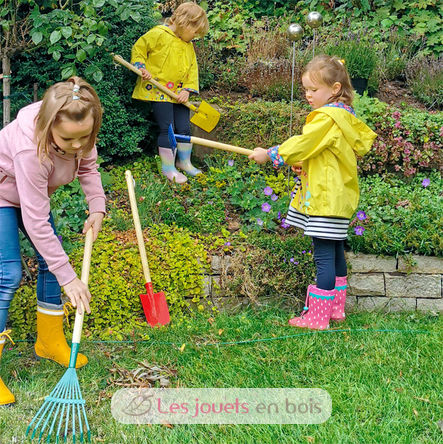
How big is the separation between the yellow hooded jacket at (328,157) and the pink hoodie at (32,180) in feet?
4.15

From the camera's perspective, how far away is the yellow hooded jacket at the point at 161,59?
4.70 meters

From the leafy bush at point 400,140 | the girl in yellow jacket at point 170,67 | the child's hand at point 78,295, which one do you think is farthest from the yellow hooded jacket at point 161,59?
the child's hand at point 78,295

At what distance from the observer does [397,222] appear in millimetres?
4145

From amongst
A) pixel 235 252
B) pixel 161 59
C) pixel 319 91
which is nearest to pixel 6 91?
pixel 161 59

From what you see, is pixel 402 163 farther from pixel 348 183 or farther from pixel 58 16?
pixel 58 16

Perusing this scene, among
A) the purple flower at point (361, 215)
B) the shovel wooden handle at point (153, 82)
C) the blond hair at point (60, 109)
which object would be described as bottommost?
the purple flower at point (361, 215)

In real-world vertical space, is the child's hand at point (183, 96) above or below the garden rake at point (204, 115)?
above

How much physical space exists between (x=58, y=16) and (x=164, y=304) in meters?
1.95

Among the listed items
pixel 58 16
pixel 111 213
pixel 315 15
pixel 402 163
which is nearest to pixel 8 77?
pixel 58 16

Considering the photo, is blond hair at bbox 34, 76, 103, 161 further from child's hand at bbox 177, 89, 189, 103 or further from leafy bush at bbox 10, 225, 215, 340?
child's hand at bbox 177, 89, 189, 103

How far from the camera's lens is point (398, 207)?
4266 mm

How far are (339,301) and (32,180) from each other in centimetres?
196

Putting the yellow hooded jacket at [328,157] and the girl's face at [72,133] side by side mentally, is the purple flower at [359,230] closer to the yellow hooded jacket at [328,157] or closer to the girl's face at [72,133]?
the yellow hooded jacket at [328,157]

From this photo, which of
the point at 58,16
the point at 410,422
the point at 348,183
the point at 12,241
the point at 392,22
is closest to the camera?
the point at 410,422
